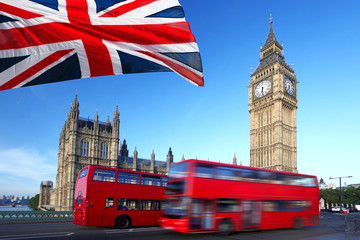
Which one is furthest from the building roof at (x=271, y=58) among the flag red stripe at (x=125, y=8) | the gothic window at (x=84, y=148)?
the flag red stripe at (x=125, y=8)

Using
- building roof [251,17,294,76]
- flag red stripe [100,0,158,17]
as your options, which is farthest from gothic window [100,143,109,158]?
flag red stripe [100,0,158,17]

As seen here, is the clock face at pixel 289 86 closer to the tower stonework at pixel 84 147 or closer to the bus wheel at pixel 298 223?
the tower stonework at pixel 84 147

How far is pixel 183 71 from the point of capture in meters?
6.77

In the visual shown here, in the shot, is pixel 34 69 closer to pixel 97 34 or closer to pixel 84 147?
pixel 97 34

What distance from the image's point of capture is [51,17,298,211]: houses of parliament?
175 feet

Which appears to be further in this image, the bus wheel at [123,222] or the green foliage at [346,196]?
the green foliage at [346,196]

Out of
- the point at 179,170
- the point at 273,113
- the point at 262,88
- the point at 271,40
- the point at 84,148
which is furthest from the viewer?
the point at 271,40

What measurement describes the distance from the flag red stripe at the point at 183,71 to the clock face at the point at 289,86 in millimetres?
72095

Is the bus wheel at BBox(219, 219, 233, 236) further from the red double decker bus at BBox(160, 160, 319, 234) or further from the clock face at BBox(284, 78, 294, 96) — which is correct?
the clock face at BBox(284, 78, 294, 96)

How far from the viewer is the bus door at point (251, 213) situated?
1561 centimetres

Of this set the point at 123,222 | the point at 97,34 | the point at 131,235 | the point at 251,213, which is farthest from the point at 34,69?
the point at 123,222

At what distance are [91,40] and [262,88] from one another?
247 feet

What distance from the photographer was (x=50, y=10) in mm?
5609

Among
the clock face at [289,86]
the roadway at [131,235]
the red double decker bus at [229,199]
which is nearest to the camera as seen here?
the roadway at [131,235]
